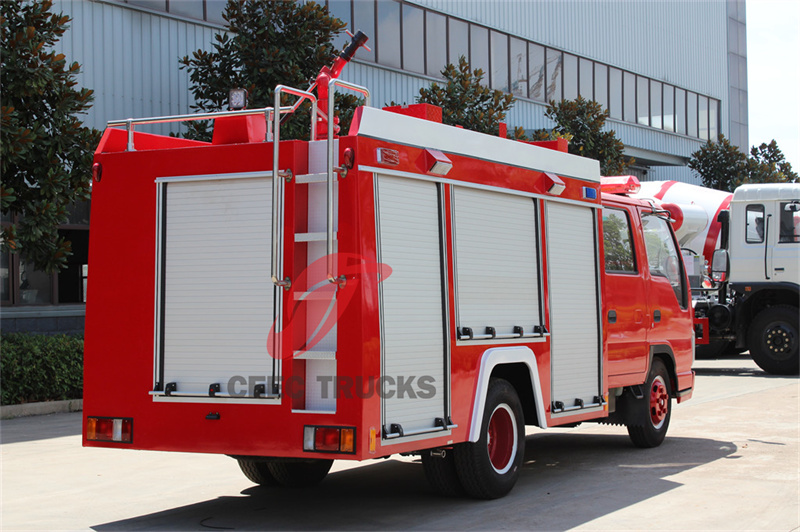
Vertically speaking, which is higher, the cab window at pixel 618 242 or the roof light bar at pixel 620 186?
the roof light bar at pixel 620 186

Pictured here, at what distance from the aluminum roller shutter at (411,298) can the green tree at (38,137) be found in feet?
24.7

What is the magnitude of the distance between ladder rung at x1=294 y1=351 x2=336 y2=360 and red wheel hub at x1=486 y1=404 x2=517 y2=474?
1834 millimetres

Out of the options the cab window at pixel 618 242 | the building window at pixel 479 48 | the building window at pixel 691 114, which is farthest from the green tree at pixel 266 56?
the building window at pixel 691 114

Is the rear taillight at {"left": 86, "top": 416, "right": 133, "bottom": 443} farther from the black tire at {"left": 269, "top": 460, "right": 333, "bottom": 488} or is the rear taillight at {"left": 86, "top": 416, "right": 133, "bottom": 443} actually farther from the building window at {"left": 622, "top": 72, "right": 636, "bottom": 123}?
the building window at {"left": 622, "top": 72, "right": 636, "bottom": 123}

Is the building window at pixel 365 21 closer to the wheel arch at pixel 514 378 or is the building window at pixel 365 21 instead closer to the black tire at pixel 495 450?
the wheel arch at pixel 514 378

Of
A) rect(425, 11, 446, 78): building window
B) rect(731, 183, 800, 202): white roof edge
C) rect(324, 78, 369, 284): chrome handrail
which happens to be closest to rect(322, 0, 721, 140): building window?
rect(425, 11, 446, 78): building window

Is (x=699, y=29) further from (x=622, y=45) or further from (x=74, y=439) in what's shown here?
(x=74, y=439)

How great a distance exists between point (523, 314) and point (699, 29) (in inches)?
1273

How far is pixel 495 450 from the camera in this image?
7535mm

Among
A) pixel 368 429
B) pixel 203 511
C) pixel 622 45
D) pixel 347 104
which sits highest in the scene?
pixel 622 45

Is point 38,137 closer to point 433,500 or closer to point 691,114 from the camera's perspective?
point 433,500

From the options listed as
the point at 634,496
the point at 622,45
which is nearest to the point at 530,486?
the point at 634,496

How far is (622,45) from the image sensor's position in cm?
3203

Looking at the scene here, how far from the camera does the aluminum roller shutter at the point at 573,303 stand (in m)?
8.20
